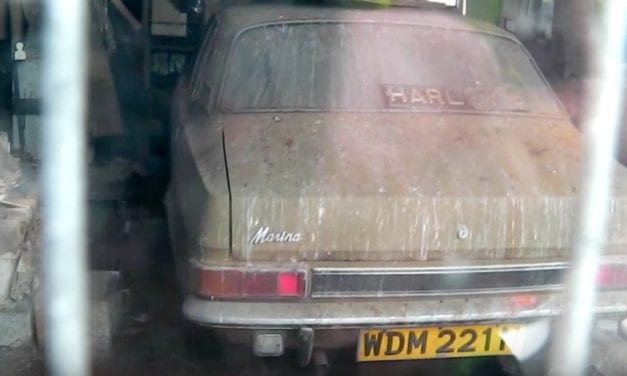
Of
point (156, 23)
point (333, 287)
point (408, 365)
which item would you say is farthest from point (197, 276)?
point (156, 23)

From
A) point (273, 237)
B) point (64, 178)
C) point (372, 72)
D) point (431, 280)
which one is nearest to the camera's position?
point (64, 178)

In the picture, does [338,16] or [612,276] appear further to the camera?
[338,16]

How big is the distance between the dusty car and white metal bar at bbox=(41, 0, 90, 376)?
379 mm

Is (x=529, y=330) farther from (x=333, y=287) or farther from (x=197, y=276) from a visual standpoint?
(x=197, y=276)

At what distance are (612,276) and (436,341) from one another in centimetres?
67

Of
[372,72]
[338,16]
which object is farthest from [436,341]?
[338,16]

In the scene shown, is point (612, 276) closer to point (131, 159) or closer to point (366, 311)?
point (366, 311)

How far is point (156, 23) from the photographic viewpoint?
6.72 meters

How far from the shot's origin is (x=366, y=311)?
2762 mm

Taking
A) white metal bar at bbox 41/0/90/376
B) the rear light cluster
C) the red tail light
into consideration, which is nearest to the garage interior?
white metal bar at bbox 41/0/90/376

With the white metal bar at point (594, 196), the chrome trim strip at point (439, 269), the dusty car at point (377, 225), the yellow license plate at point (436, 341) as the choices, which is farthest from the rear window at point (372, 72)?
the yellow license plate at point (436, 341)

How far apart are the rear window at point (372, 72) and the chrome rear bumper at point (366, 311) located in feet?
2.82

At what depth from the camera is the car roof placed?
11.9 ft

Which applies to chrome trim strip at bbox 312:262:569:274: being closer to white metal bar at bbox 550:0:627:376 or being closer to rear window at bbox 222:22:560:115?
white metal bar at bbox 550:0:627:376
